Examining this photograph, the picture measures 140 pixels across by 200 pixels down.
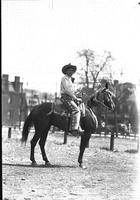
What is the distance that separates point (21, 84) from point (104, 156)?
2.77 meters

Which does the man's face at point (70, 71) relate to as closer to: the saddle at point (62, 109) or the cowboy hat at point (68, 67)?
the cowboy hat at point (68, 67)

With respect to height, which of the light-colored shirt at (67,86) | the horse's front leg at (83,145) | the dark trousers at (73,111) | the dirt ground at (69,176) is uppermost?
the light-colored shirt at (67,86)

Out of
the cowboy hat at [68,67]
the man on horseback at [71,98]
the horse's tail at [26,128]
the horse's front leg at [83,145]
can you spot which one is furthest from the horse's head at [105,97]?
the horse's tail at [26,128]

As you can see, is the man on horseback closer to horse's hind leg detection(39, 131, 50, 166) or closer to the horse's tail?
horse's hind leg detection(39, 131, 50, 166)

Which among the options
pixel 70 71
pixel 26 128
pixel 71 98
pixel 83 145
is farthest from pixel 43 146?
pixel 70 71

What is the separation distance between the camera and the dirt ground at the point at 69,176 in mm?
3197

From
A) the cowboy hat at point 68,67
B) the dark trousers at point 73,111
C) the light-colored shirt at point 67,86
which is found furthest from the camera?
the dark trousers at point 73,111

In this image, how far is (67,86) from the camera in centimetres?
402

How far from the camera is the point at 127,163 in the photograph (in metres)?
5.22

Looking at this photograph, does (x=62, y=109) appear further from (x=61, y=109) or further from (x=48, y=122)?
(x=48, y=122)

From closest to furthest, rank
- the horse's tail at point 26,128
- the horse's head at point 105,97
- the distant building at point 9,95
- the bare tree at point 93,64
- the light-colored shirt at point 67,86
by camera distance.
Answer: the distant building at point 9,95, the bare tree at point 93,64, the light-colored shirt at point 67,86, the horse's head at point 105,97, the horse's tail at point 26,128

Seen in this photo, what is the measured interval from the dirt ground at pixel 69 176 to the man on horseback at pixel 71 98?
0.55m

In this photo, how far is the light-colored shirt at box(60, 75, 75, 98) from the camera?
12.8 ft

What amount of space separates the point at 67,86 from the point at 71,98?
0.56 metres
